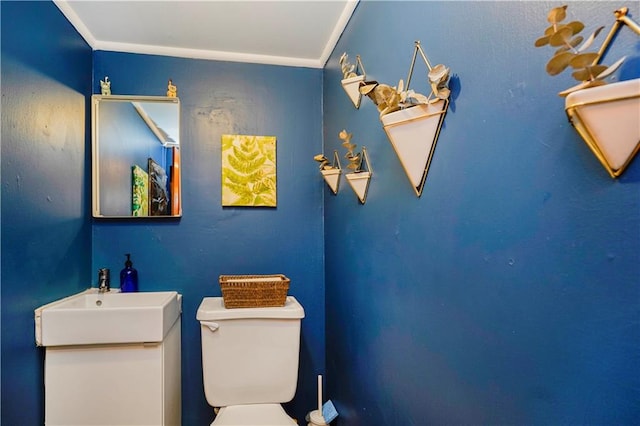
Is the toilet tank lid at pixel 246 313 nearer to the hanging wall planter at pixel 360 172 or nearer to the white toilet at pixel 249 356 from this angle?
the white toilet at pixel 249 356

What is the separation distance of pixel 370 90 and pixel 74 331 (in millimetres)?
1374

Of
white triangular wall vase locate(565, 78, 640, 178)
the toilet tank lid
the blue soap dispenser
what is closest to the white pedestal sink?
the toilet tank lid

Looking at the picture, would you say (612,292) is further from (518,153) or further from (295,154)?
(295,154)

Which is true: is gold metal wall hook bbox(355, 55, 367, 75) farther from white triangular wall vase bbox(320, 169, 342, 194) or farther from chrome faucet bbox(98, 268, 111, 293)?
chrome faucet bbox(98, 268, 111, 293)

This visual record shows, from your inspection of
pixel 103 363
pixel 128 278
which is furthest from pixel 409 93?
pixel 128 278

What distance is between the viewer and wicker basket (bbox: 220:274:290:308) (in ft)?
5.27

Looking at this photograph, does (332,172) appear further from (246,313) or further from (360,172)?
(246,313)

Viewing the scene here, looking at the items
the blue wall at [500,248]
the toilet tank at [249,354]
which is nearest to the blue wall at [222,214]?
the toilet tank at [249,354]

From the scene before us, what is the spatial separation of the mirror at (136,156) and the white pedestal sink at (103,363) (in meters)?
0.56

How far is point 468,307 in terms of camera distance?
78 cm

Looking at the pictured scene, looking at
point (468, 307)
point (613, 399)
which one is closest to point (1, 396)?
point (468, 307)

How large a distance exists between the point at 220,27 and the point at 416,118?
1289mm

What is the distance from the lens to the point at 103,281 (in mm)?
1784

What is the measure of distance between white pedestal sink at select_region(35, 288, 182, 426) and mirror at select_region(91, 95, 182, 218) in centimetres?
56
